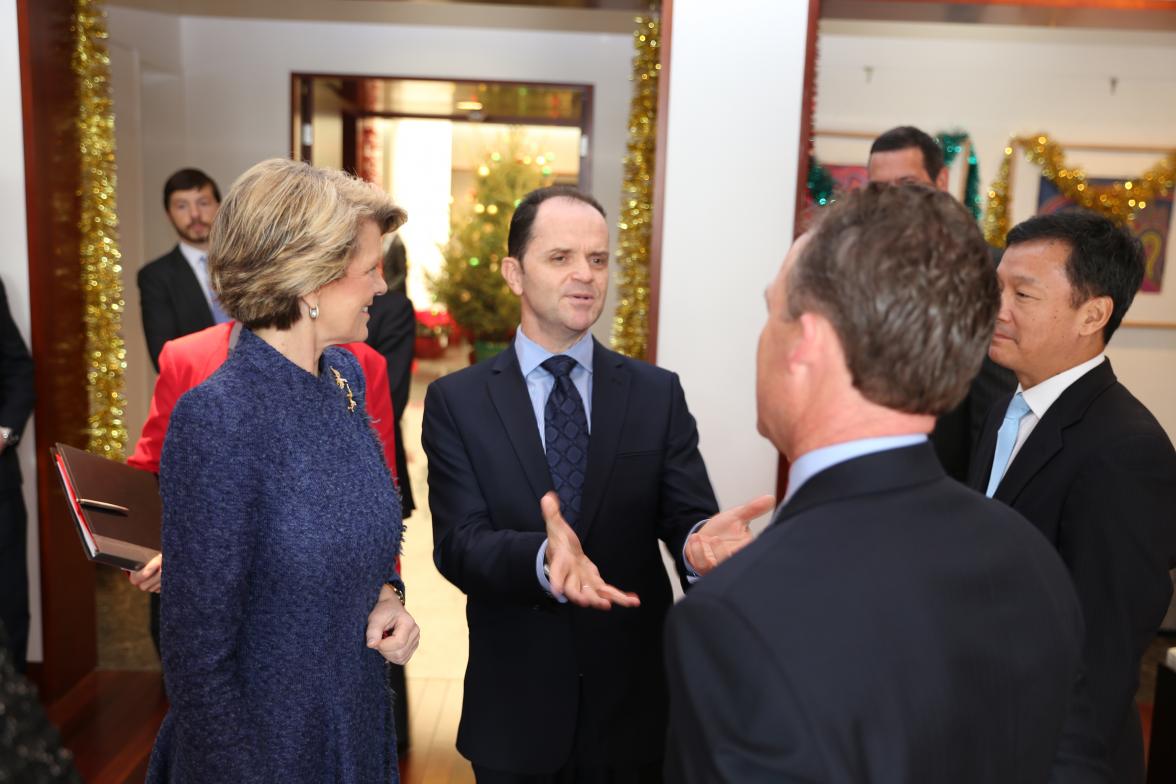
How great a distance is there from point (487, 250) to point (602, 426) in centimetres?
774

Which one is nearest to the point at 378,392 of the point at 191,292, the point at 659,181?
the point at 659,181

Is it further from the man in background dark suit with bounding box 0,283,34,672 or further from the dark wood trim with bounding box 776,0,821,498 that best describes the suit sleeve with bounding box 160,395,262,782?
the dark wood trim with bounding box 776,0,821,498

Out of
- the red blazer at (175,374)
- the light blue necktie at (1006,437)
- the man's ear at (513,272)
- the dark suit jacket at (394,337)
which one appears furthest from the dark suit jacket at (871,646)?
the dark suit jacket at (394,337)

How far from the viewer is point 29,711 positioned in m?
0.59

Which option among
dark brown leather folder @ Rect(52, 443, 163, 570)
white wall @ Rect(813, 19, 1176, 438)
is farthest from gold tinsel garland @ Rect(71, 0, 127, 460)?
white wall @ Rect(813, 19, 1176, 438)

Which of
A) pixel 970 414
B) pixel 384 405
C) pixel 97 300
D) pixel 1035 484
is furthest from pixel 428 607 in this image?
pixel 1035 484

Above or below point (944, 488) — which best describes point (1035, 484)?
below

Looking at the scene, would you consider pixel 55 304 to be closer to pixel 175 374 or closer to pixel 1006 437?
pixel 175 374

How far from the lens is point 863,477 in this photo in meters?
1.00

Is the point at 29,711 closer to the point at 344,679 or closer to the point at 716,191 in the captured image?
the point at 344,679

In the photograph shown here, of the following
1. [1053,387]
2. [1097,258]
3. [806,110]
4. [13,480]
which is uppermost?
[806,110]

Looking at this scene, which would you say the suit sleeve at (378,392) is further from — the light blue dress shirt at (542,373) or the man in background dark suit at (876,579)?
the man in background dark suit at (876,579)

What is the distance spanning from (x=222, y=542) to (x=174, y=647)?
20 cm

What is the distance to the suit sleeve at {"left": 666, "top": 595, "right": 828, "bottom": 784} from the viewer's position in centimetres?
89
